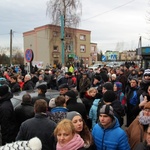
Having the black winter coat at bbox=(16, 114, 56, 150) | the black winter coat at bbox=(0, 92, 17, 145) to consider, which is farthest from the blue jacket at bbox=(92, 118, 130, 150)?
the black winter coat at bbox=(0, 92, 17, 145)

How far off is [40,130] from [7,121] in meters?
1.35

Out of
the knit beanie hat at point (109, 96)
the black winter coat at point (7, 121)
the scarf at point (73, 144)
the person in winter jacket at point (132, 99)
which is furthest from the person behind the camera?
the person in winter jacket at point (132, 99)

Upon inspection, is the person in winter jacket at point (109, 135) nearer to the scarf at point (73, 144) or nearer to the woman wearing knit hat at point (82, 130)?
the woman wearing knit hat at point (82, 130)

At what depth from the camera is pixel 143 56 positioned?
16.0 meters

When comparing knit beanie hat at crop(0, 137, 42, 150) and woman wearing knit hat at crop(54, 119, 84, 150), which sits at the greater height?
knit beanie hat at crop(0, 137, 42, 150)

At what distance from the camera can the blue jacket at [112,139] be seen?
120 inches

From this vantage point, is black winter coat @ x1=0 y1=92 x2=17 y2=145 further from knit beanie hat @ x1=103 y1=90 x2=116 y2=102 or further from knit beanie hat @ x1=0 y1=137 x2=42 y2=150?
knit beanie hat @ x1=0 y1=137 x2=42 y2=150

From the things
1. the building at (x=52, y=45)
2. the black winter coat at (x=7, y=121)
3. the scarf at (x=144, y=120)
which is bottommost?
the black winter coat at (x=7, y=121)

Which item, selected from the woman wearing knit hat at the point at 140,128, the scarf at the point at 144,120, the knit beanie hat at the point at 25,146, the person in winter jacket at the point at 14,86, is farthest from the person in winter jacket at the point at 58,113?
the person in winter jacket at the point at 14,86

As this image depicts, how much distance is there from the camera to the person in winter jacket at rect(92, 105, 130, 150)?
3.04 metres

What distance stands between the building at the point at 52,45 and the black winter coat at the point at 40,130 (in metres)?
35.8

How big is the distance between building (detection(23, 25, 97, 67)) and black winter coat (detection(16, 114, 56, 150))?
35.8 meters

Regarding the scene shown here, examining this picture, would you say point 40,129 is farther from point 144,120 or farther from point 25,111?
point 144,120

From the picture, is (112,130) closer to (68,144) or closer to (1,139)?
(68,144)
